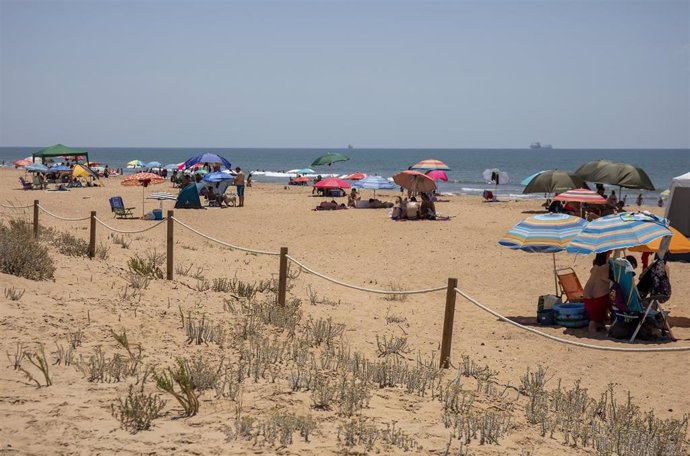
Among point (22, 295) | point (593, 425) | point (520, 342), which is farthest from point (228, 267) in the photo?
point (593, 425)

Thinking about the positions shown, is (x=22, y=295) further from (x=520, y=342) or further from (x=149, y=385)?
(x=520, y=342)

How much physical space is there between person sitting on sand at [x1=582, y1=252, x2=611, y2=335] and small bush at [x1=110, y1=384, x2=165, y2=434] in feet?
19.1

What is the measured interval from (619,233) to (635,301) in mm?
839

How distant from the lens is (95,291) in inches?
323

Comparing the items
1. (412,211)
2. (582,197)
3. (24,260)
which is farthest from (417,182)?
(24,260)

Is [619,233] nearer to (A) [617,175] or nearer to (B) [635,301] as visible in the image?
(B) [635,301]

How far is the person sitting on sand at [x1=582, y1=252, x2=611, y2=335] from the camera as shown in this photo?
8547 mm

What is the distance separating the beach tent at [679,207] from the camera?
46.5 feet

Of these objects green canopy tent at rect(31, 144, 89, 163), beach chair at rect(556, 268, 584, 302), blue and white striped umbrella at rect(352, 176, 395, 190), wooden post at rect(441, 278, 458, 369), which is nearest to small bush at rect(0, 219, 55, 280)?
wooden post at rect(441, 278, 458, 369)

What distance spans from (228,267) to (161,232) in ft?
18.3

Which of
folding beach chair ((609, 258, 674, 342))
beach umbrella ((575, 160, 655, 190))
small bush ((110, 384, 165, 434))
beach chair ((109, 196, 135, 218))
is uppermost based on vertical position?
beach umbrella ((575, 160, 655, 190))

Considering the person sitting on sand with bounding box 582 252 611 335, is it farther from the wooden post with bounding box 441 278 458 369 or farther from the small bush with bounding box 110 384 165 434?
the small bush with bounding box 110 384 165 434

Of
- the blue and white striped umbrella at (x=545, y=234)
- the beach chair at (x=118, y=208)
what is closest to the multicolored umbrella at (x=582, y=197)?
the blue and white striped umbrella at (x=545, y=234)

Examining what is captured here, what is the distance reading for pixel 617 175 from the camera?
61.4 feet
